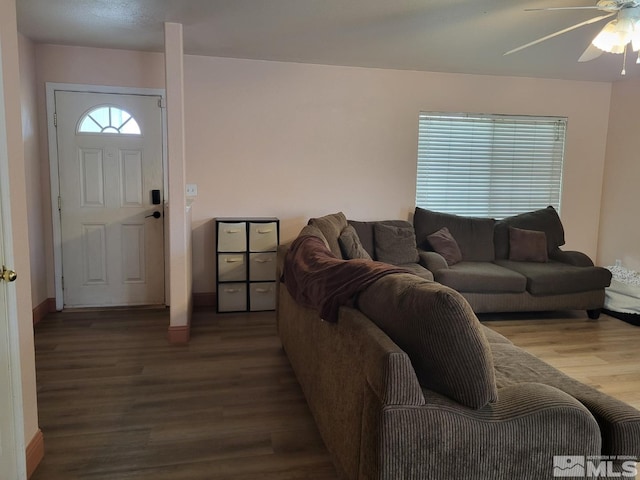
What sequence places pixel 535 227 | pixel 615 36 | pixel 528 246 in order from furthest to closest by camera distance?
pixel 535 227
pixel 528 246
pixel 615 36

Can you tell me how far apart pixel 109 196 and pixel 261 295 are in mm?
1693

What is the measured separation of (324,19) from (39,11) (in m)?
1.97

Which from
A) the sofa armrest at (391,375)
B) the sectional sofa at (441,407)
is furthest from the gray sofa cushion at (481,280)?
the sofa armrest at (391,375)

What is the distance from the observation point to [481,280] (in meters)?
4.25

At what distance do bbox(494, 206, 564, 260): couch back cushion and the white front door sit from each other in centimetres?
347

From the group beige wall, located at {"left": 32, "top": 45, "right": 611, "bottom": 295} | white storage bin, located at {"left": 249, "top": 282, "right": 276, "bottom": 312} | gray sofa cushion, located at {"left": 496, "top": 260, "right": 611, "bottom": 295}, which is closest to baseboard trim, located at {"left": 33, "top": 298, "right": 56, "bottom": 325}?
beige wall, located at {"left": 32, "top": 45, "right": 611, "bottom": 295}

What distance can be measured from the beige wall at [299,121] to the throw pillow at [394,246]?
46 cm

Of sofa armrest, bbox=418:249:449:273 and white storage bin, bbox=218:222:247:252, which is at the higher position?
white storage bin, bbox=218:222:247:252

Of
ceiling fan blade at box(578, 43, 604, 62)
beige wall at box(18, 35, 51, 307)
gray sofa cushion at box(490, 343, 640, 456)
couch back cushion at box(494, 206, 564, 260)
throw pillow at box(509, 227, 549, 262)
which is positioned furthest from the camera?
couch back cushion at box(494, 206, 564, 260)

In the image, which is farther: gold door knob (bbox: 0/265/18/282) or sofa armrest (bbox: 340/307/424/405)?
gold door knob (bbox: 0/265/18/282)

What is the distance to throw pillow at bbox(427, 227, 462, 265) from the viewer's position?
4.61 meters

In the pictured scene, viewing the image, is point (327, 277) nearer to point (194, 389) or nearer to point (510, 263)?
point (194, 389)

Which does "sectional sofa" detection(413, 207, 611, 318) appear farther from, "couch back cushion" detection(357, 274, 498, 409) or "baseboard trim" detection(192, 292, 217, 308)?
"couch back cushion" detection(357, 274, 498, 409)

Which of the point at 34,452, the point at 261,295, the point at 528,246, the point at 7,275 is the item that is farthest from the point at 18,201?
the point at 528,246
